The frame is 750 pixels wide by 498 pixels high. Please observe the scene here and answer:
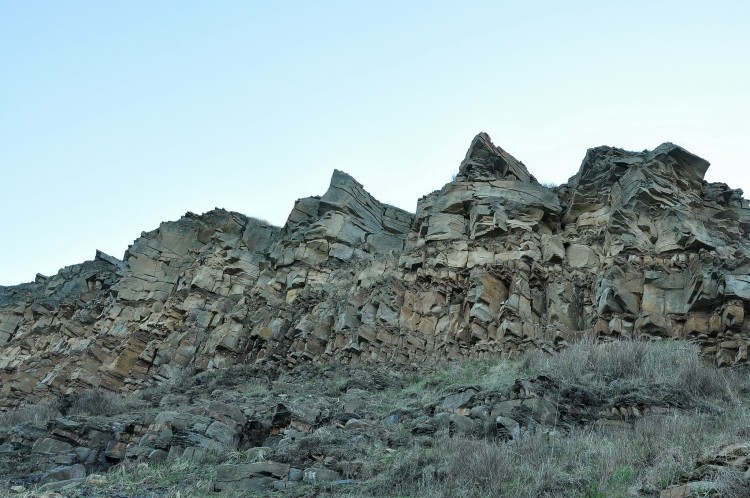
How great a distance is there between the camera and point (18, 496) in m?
9.59

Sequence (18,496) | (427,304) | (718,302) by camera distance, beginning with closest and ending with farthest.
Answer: (18,496)
(718,302)
(427,304)

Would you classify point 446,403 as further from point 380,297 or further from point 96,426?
point 380,297

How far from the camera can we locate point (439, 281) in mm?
23094

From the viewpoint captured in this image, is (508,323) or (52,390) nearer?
(508,323)

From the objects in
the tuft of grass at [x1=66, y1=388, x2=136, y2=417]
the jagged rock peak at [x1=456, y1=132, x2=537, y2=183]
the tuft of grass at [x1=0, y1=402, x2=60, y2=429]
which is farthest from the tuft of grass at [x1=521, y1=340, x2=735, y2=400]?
the jagged rock peak at [x1=456, y1=132, x2=537, y2=183]

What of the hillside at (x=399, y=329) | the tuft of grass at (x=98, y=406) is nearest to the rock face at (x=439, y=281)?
the hillside at (x=399, y=329)

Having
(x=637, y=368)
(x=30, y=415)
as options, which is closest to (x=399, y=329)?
(x=637, y=368)

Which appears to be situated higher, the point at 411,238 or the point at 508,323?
the point at 411,238

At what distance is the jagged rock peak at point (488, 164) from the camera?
2927cm

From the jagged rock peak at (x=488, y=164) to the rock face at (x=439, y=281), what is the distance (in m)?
0.08

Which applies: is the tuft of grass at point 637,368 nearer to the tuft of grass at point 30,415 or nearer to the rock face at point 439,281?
the rock face at point 439,281

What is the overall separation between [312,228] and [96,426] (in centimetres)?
1801

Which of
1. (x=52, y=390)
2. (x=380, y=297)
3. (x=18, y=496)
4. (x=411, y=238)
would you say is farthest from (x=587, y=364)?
(x=52, y=390)

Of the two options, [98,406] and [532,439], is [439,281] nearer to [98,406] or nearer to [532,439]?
[98,406]
